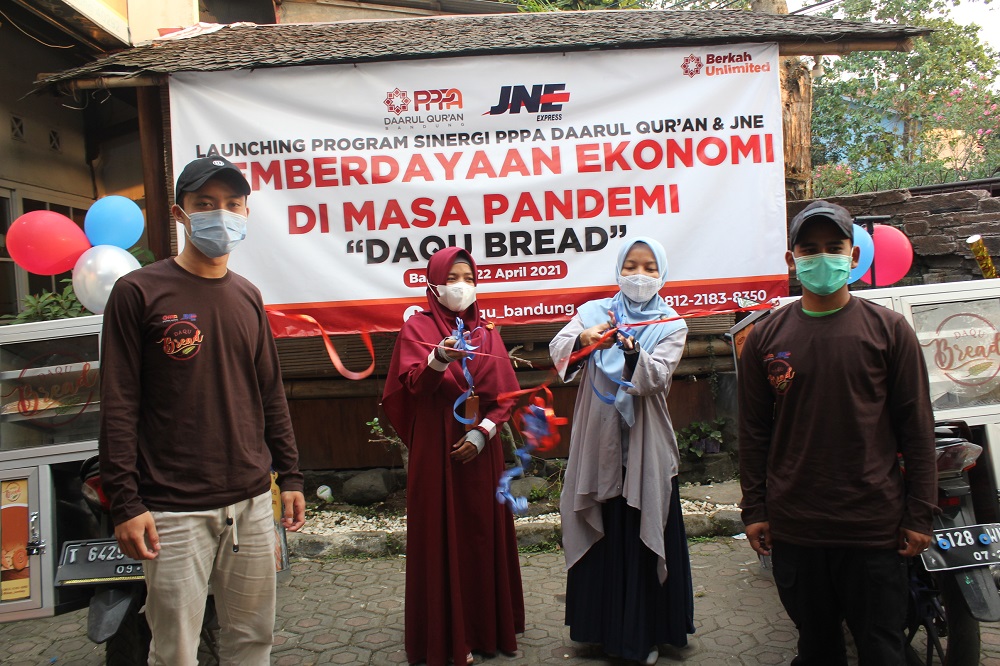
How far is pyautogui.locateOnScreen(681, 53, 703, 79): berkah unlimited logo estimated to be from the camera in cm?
484

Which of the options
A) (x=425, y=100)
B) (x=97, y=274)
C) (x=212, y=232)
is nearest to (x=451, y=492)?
(x=212, y=232)

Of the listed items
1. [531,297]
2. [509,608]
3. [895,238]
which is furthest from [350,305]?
[895,238]

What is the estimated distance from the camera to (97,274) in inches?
157

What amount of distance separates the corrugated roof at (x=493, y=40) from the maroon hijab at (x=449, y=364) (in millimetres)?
1993

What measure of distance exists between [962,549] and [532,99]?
3.43m

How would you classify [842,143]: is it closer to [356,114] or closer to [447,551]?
[356,114]

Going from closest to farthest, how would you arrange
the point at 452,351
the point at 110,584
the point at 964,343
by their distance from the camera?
the point at 110,584 < the point at 452,351 < the point at 964,343

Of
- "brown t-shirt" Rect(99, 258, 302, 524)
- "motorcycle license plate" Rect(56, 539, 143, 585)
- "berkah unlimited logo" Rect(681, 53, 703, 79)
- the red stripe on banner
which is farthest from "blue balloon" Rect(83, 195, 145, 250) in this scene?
"berkah unlimited logo" Rect(681, 53, 703, 79)

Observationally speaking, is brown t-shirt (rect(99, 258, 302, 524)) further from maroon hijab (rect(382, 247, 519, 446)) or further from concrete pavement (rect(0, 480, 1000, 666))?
concrete pavement (rect(0, 480, 1000, 666))

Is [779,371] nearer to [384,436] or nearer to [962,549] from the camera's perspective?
[962,549]

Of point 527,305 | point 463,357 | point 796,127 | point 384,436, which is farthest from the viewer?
point 796,127

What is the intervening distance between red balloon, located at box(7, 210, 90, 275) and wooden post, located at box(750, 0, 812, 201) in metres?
5.05

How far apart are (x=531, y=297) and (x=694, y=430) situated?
6.60 ft

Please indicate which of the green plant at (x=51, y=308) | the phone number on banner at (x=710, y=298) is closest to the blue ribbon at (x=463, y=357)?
the phone number on banner at (x=710, y=298)
